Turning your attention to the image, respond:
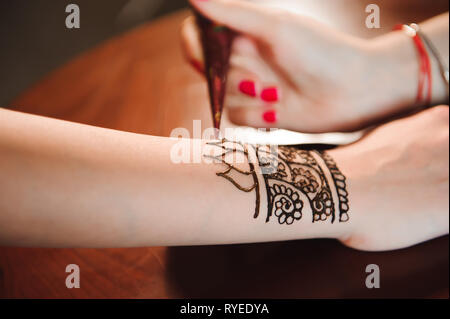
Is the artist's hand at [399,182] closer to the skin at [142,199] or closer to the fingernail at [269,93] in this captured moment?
the skin at [142,199]

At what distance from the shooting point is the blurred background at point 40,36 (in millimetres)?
1548

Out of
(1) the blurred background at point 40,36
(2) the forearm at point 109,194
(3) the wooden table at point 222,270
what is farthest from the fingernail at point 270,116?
(1) the blurred background at point 40,36

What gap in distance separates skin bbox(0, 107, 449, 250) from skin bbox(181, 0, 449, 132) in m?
0.14

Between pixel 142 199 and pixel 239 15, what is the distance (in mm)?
358

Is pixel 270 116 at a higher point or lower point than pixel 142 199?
higher

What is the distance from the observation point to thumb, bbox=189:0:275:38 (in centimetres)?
58

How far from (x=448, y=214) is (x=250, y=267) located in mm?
260

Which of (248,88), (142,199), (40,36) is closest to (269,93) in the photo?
(248,88)

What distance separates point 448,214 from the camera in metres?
0.48

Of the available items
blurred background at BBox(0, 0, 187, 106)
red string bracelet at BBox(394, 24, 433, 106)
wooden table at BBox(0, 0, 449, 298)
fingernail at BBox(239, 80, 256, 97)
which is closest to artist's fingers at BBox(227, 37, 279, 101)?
fingernail at BBox(239, 80, 256, 97)

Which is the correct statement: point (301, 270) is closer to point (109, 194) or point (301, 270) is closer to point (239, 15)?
point (109, 194)

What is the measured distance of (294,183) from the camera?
0.44 meters

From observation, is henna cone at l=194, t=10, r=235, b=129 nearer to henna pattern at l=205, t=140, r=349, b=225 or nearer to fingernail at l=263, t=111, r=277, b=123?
fingernail at l=263, t=111, r=277, b=123

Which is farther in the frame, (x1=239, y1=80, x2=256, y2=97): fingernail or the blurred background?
the blurred background
